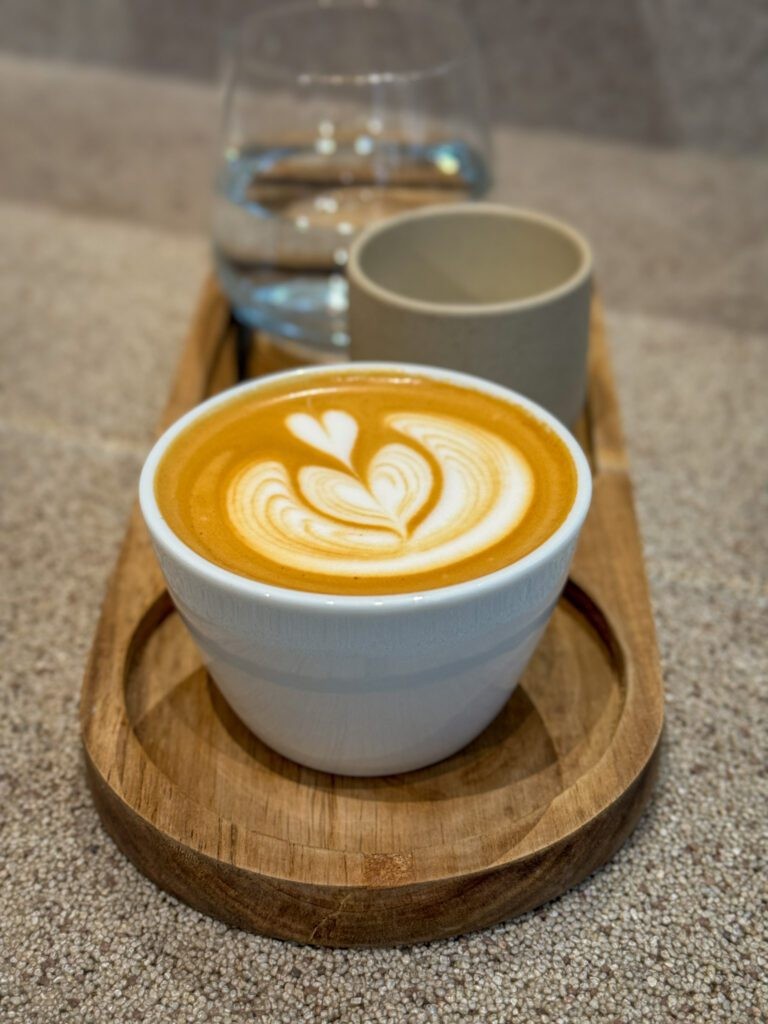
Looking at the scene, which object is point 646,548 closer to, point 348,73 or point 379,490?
point 379,490

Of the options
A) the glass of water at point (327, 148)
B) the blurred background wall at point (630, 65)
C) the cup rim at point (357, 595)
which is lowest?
the blurred background wall at point (630, 65)

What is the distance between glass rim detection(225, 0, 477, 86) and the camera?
69 cm

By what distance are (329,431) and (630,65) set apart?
3.15 feet

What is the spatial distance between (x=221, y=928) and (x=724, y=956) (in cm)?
18

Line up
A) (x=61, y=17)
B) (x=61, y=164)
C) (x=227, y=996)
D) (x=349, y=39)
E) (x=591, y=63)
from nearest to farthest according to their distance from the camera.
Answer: (x=227, y=996)
(x=349, y=39)
(x=61, y=164)
(x=591, y=63)
(x=61, y=17)

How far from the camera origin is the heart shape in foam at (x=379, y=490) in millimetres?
427

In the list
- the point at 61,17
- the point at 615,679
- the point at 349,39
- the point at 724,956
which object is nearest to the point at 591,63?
the point at 349,39

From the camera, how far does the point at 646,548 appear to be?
0.62 metres

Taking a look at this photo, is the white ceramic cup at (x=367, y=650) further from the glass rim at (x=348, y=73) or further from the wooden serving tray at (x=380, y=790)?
the glass rim at (x=348, y=73)

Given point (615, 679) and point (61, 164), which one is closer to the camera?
point (615, 679)

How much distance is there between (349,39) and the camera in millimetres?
844

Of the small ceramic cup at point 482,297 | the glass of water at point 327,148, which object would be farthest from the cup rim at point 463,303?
the glass of water at point 327,148

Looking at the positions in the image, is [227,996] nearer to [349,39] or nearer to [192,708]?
[192,708]

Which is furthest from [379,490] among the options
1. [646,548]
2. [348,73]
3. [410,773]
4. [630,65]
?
[630,65]
